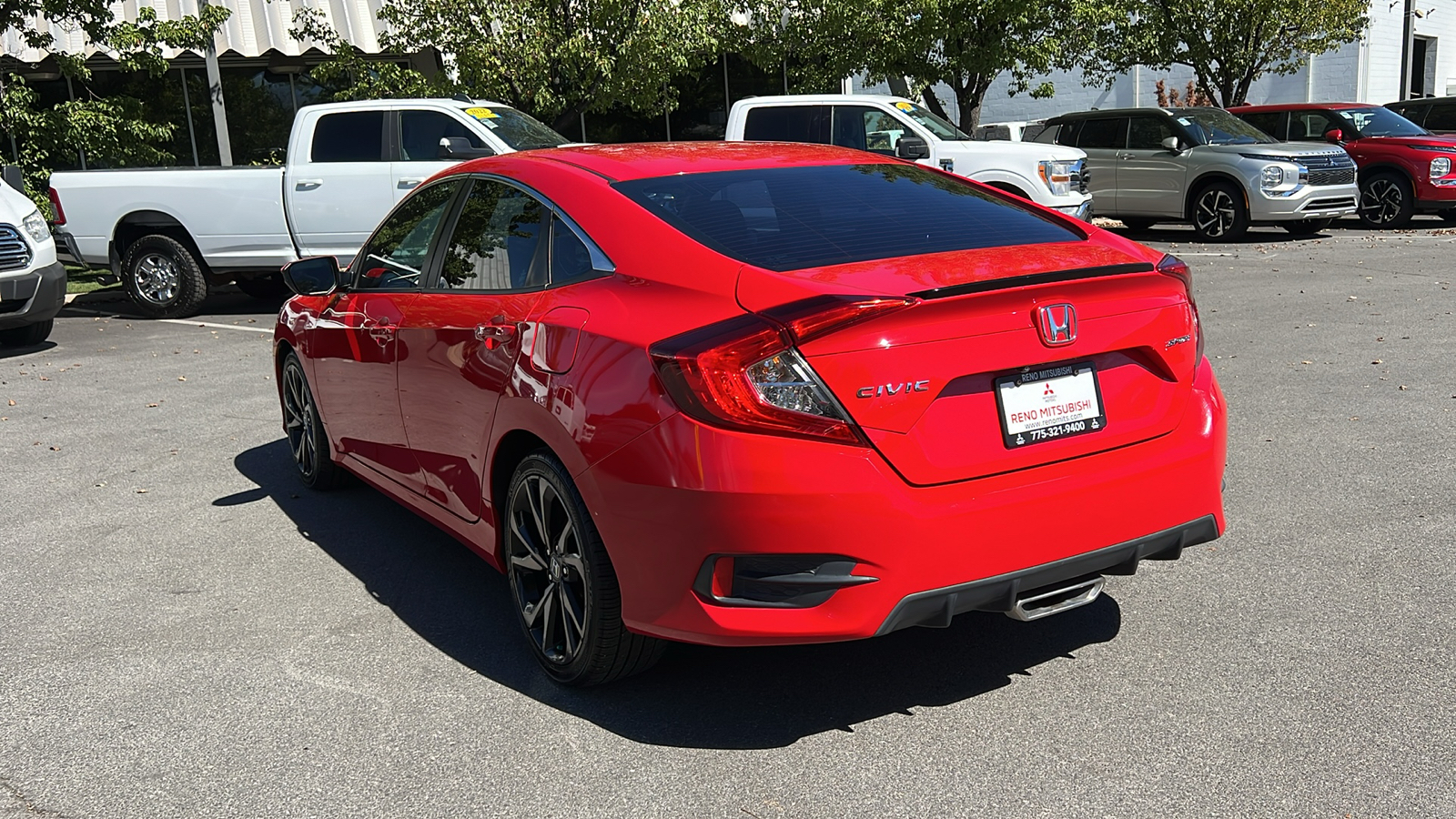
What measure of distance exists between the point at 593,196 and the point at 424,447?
1220 millimetres

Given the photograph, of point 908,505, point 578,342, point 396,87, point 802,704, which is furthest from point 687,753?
point 396,87

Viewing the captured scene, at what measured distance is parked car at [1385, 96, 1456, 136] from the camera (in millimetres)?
21219

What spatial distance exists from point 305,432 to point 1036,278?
4087 millimetres

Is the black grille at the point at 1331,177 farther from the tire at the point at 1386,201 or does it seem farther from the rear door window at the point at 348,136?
the rear door window at the point at 348,136

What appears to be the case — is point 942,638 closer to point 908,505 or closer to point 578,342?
point 908,505

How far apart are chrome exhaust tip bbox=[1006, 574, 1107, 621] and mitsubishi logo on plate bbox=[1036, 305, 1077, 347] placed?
2.15 feet

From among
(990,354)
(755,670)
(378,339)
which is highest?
(990,354)

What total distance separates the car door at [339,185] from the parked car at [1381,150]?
12.8m

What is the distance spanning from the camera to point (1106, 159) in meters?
18.0

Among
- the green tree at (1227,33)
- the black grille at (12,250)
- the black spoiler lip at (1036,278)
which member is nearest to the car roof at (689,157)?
the black spoiler lip at (1036,278)

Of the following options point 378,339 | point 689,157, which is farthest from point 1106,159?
point 378,339

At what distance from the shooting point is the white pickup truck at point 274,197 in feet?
41.5

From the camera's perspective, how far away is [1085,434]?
3.41m

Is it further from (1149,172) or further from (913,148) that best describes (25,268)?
(1149,172)
